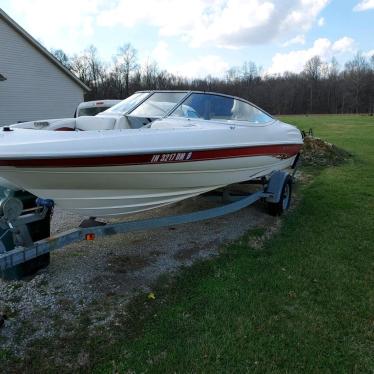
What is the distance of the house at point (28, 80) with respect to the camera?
1962cm

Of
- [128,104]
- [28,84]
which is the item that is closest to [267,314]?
[128,104]

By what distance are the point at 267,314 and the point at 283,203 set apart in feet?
10.6

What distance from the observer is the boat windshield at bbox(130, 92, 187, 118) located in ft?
16.3

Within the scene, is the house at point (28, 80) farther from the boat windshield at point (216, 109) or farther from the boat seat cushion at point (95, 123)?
the boat windshield at point (216, 109)

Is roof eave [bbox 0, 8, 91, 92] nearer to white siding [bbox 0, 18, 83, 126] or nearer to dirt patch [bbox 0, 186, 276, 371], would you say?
white siding [bbox 0, 18, 83, 126]

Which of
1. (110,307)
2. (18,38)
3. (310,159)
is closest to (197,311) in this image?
(110,307)

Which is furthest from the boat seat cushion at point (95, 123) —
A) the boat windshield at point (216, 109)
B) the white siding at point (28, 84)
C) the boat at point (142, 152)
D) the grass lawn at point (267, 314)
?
the white siding at point (28, 84)

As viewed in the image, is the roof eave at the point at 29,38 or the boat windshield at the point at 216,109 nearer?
the boat windshield at the point at 216,109

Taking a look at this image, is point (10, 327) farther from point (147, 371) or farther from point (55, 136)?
point (55, 136)

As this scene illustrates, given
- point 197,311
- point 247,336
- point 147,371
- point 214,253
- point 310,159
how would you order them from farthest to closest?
point 310,159 → point 214,253 → point 197,311 → point 247,336 → point 147,371

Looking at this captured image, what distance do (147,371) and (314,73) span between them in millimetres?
107717

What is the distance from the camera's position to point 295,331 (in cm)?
323

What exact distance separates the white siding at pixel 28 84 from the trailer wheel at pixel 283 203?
17.0 meters

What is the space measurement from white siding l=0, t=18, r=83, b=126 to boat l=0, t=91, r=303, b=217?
16.9 metres
